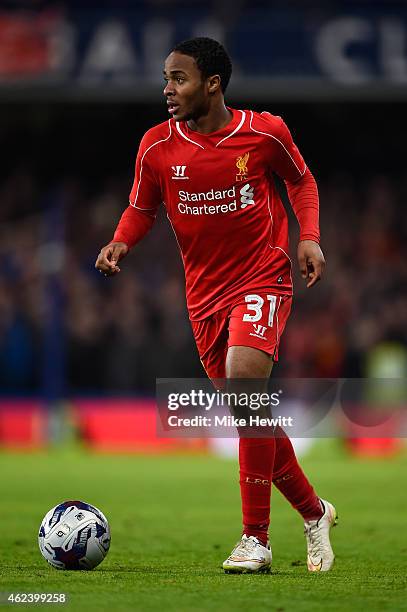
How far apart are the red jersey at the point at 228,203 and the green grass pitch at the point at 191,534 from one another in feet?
4.17

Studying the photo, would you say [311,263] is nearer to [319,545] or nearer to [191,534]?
[319,545]

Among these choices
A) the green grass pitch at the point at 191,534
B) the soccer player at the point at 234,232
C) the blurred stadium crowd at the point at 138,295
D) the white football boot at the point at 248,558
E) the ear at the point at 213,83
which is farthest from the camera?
the blurred stadium crowd at the point at 138,295

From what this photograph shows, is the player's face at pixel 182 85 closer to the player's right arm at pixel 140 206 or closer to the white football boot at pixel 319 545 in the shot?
the player's right arm at pixel 140 206

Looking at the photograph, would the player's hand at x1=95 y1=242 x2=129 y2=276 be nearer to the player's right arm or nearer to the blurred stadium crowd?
the player's right arm

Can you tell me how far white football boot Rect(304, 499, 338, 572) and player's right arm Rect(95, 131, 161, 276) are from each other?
5.04 ft

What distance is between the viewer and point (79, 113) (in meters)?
16.5

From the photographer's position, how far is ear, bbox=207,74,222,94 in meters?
5.55

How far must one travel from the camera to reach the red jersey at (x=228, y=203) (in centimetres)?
556

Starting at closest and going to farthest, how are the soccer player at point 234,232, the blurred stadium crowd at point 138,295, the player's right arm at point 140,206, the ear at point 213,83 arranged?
the soccer player at point 234,232
the ear at point 213,83
the player's right arm at point 140,206
the blurred stadium crowd at point 138,295

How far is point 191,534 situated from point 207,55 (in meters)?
3.06

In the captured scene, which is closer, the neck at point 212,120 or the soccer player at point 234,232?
the soccer player at point 234,232

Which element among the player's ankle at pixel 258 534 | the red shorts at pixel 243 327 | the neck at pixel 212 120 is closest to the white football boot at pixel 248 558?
the player's ankle at pixel 258 534

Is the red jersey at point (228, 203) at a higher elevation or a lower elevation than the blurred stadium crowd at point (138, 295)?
higher

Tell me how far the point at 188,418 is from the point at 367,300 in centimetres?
886
